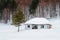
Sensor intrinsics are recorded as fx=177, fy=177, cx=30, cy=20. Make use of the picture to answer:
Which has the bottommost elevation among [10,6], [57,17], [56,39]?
[56,39]

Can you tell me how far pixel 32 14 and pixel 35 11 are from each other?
1.12 m

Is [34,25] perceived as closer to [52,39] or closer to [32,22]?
[32,22]

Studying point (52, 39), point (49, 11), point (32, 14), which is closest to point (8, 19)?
point (32, 14)

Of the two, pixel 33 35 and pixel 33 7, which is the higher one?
pixel 33 7

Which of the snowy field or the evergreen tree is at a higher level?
the evergreen tree

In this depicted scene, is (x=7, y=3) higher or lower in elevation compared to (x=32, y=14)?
higher

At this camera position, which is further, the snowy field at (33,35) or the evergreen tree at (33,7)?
the evergreen tree at (33,7)

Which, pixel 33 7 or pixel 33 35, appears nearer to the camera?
pixel 33 35

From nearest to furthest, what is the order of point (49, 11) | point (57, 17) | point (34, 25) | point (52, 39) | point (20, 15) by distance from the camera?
point (52, 39), point (20, 15), point (34, 25), point (57, 17), point (49, 11)

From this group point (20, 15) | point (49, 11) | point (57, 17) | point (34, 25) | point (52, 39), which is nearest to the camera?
point (52, 39)

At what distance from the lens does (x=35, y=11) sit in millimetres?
38781

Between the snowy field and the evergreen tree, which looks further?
the evergreen tree

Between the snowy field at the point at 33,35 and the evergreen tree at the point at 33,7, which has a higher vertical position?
the evergreen tree at the point at 33,7

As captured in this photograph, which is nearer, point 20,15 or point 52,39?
point 52,39
